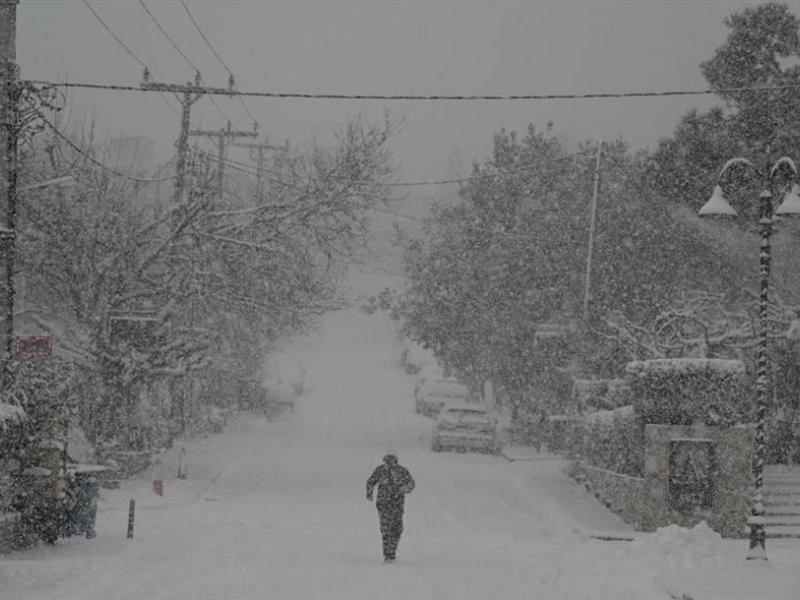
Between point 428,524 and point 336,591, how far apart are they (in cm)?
838

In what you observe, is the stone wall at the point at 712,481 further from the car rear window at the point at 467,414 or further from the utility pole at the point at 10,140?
the car rear window at the point at 467,414

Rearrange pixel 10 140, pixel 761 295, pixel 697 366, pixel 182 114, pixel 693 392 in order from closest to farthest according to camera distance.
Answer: pixel 761 295 → pixel 10 140 → pixel 693 392 → pixel 697 366 → pixel 182 114

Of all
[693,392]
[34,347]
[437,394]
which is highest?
[34,347]

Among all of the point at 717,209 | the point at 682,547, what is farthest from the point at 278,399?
the point at 717,209

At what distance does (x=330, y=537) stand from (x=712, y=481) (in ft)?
22.9

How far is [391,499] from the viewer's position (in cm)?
1505

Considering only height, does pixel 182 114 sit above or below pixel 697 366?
above

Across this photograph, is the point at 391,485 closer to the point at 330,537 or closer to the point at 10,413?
the point at 330,537

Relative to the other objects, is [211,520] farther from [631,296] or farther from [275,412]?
[275,412]

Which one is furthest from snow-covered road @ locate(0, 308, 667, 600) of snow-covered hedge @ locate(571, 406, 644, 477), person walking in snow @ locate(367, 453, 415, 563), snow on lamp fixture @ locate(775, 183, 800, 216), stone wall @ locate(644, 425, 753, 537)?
snow on lamp fixture @ locate(775, 183, 800, 216)

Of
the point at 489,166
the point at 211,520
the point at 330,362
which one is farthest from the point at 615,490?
the point at 330,362

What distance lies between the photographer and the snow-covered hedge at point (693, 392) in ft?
65.9

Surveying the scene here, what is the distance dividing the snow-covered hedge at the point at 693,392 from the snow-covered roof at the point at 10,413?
11.3 meters

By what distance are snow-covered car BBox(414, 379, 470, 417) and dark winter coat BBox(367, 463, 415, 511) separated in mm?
24307
